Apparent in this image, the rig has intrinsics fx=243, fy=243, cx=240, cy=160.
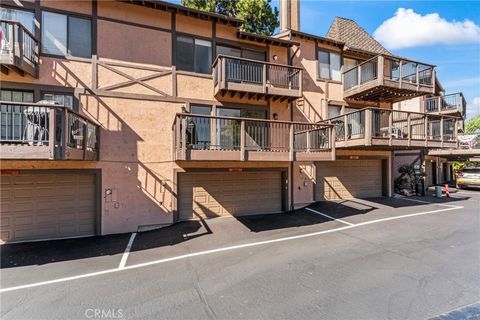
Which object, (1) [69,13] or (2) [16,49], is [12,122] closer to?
(2) [16,49]

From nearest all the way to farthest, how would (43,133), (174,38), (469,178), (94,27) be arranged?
(43,133), (94,27), (174,38), (469,178)

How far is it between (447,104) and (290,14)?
15.8 metres

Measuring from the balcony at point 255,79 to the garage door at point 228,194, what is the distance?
3.53m

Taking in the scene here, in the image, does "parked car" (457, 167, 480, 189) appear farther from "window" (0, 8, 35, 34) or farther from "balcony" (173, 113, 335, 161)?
"window" (0, 8, 35, 34)

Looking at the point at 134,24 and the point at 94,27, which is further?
the point at 134,24

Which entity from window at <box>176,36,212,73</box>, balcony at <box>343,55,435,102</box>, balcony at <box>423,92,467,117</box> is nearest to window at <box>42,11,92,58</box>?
window at <box>176,36,212,73</box>

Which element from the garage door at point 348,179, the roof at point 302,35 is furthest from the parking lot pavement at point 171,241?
the roof at point 302,35

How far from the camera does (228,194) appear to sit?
10703 millimetres

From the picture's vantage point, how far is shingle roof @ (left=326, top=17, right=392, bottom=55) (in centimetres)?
1481

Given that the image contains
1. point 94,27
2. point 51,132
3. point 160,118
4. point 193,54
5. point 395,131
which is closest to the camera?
point 51,132

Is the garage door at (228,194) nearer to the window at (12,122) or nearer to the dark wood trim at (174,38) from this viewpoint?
the dark wood trim at (174,38)

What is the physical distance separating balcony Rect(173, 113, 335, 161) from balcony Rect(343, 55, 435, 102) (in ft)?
13.9

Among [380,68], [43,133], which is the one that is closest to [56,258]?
[43,133]

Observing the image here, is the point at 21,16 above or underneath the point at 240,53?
underneath
